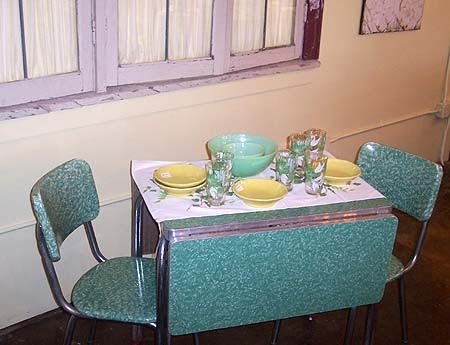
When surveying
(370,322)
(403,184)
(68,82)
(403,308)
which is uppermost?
(68,82)

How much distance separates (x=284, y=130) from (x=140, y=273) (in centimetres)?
131

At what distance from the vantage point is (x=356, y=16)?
331 centimetres

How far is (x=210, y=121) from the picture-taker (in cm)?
282

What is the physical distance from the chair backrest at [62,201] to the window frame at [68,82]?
1.09 ft

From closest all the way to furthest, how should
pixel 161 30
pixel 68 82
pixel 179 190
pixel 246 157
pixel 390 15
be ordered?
pixel 179 190 < pixel 246 157 < pixel 68 82 < pixel 161 30 < pixel 390 15

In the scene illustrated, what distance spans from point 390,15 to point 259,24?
3.14 ft

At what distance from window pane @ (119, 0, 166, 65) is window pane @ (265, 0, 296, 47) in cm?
60

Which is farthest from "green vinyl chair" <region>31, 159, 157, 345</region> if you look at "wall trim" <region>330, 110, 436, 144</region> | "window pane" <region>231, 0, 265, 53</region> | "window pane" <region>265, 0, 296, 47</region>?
"wall trim" <region>330, 110, 436, 144</region>

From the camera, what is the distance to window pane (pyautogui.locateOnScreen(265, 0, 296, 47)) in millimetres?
2930

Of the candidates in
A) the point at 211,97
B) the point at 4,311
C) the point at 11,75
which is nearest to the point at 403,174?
the point at 211,97

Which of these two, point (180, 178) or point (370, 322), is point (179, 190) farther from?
point (370, 322)

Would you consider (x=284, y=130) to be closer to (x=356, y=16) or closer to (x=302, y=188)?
(x=356, y=16)

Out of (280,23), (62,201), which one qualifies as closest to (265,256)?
(62,201)

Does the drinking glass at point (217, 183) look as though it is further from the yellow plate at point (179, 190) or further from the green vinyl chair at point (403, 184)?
the green vinyl chair at point (403, 184)
